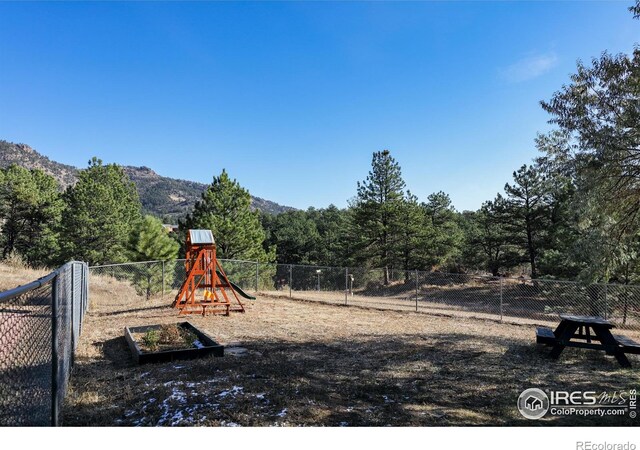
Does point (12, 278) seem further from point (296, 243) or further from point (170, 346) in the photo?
point (296, 243)

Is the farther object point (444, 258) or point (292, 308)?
point (444, 258)

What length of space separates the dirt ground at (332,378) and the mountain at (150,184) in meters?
78.8

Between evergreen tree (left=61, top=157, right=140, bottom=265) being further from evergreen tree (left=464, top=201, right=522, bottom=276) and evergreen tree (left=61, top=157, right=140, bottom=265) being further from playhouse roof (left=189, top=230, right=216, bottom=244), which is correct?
evergreen tree (left=464, top=201, right=522, bottom=276)

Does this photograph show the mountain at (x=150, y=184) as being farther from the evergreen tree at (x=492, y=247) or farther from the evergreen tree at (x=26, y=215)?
the evergreen tree at (x=492, y=247)

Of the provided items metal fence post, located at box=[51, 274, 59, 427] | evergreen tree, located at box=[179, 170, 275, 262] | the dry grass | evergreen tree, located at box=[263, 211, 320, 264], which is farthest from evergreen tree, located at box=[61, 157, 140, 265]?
evergreen tree, located at box=[263, 211, 320, 264]

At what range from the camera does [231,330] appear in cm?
955

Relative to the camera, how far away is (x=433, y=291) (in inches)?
1008

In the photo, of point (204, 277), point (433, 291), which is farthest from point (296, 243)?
point (204, 277)

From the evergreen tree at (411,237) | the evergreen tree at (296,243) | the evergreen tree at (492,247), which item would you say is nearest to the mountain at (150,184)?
the evergreen tree at (296,243)

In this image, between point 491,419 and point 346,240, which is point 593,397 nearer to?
point 491,419

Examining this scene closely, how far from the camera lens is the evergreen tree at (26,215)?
91.4 ft

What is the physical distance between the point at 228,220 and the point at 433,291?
1441 centimetres
